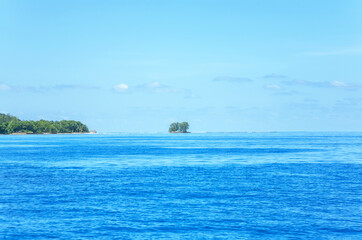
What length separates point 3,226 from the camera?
34469 millimetres

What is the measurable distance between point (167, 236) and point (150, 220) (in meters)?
4.68

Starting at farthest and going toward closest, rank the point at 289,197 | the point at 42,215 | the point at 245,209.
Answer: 1. the point at 289,197
2. the point at 245,209
3. the point at 42,215

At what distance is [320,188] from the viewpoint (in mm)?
52594

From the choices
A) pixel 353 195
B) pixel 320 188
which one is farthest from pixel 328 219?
pixel 320 188

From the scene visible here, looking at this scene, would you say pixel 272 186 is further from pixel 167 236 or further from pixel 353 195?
pixel 167 236

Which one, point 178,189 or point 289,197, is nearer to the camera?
point 289,197

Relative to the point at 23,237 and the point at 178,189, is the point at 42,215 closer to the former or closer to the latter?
the point at 23,237

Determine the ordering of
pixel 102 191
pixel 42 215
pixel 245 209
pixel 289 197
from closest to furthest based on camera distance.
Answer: pixel 42 215 → pixel 245 209 → pixel 289 197 → pixel 102 191

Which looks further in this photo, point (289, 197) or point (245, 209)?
point (289, 197)

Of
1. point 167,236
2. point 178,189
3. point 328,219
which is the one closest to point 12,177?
point 178,189

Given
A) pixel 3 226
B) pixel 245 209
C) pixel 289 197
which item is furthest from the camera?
pixel 289 197

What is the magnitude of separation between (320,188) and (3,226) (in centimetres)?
3591

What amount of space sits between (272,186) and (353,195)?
33.9 ft

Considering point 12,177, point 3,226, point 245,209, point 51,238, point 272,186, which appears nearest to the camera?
point 51,238
